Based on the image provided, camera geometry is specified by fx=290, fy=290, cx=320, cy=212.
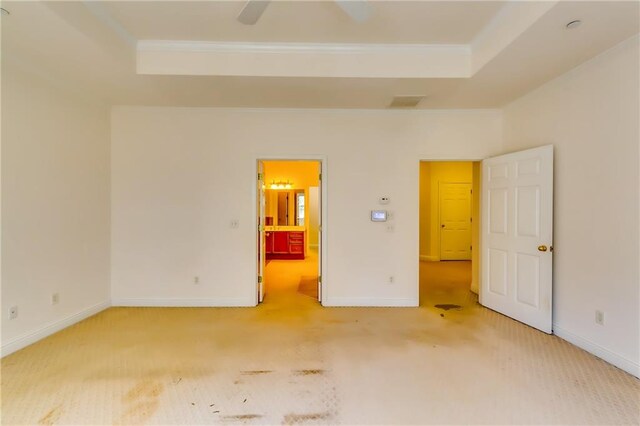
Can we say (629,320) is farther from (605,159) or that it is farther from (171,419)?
(171,419)

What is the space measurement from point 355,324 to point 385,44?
9.68 feet

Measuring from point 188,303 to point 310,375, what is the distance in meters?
2.29

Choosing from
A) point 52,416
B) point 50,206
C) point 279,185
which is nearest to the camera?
point 52,416

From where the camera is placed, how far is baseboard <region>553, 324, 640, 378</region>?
2.29m

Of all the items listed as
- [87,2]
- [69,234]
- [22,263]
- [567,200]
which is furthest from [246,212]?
[567,200]

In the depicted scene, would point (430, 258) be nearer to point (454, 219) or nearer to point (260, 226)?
point (454, 219)

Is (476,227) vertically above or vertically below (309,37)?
below

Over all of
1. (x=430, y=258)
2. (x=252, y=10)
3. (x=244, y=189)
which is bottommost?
(x=430, y=258)

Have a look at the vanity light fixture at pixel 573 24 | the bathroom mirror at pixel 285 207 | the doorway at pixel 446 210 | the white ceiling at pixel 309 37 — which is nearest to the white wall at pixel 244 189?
the white ceiling at pixel 309 37

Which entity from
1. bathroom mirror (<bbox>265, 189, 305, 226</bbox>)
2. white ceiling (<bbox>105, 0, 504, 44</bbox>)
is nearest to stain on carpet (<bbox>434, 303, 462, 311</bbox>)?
white ceiling (<bbox>105, 0, 504, 44</bbox>)

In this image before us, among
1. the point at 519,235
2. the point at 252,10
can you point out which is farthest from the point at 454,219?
the point at 252,10

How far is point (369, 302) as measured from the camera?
12.7 feet

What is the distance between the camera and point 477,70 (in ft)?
9.25

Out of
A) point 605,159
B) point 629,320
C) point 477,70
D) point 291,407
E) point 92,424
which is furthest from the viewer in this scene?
point 477,70
